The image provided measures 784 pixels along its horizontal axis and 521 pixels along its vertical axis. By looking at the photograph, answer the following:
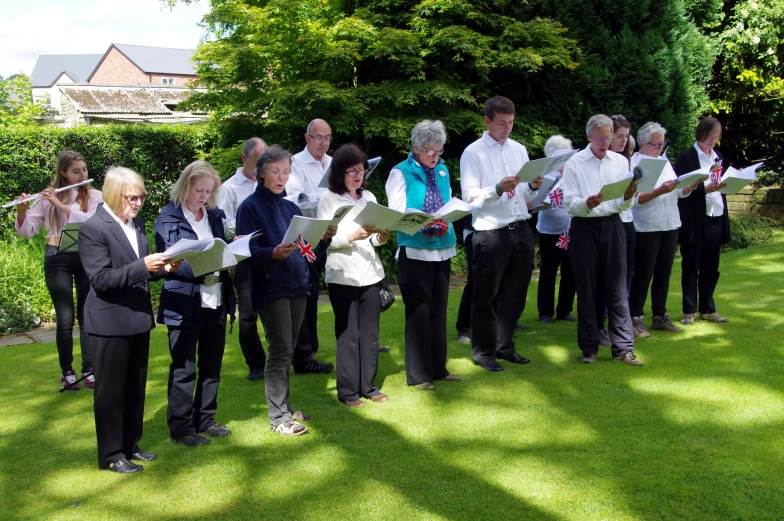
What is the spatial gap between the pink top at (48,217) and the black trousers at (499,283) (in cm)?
319

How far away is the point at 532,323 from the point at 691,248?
6.19ft

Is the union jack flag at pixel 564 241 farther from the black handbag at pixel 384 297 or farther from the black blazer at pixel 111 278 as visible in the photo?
the black blazer at pixel 111 278

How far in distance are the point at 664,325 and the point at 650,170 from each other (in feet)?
7.29

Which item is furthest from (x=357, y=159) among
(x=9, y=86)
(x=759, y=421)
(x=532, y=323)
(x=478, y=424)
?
(x=9, y=86)

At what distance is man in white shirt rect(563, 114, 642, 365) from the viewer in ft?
20.4

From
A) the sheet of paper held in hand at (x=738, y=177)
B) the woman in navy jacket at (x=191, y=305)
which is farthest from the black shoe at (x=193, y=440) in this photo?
the sheet of paper held in hand at (x=738, y=177)

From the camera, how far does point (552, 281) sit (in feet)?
27.3

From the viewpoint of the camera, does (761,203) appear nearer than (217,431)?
No

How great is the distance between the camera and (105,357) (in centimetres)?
408

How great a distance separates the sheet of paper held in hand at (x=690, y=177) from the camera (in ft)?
21.2

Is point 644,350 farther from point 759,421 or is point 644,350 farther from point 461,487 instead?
point 461,487

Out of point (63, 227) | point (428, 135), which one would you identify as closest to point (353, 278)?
point (428, 135)

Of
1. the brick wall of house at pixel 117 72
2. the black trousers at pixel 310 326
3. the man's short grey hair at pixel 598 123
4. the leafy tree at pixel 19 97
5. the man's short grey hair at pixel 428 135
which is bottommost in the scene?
the black trousers at pixel 310 326

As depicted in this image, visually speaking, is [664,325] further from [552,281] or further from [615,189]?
[615,189]
